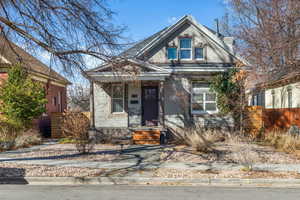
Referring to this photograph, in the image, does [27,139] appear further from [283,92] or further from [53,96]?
[283,92]

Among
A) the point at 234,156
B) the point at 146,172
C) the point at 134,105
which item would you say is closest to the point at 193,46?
the point at 134,105

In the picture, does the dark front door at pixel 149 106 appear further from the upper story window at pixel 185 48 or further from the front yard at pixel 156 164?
the front yard at pixel 156 164

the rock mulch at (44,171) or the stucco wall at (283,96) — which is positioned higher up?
the stucco wall at (283,96)

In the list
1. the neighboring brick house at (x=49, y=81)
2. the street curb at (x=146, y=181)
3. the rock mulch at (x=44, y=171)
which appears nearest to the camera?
the street curb at (x=146, y=181)

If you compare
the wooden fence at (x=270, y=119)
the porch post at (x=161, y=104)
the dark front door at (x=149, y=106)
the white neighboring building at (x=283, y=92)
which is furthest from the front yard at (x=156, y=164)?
the white neighboring building at (x=283, y=92)

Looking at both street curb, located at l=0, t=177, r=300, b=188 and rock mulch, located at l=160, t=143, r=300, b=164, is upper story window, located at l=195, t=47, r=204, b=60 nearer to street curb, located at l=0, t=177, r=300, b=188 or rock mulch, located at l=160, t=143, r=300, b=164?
rock mulch, located at l=160, t=143, r=300, b=164

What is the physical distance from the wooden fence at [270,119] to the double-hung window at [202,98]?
2141 millimetres

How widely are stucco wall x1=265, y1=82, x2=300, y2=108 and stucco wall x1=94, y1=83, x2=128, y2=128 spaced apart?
41.8ft

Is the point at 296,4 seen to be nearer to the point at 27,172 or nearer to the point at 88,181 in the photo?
the point at 88,181

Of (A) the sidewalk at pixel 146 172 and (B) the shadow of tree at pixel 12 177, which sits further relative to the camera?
(B) the shadow of tree at pixel 12 177

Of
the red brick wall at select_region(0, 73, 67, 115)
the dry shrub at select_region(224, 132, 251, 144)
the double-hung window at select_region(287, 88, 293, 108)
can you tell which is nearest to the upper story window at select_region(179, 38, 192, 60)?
the dry shrub at select_region(224, 132, 251, 144)

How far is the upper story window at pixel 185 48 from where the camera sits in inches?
544

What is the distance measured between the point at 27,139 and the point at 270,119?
15.0 m

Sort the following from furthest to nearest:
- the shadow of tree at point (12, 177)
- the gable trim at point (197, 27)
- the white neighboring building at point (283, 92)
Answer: the white neighboring building at point (283, 92) → the gable trim at point (197, 27) → the shadow of tree at point (12, 177)
